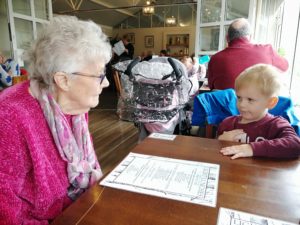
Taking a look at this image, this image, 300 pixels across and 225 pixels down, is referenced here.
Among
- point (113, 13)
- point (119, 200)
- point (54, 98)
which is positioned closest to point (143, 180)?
point (119, 200)

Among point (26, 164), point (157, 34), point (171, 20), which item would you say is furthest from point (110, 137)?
point (157, 34)

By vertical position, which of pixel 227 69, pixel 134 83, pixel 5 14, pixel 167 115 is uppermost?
pixel 5 14

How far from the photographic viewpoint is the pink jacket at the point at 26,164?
27.8 inches

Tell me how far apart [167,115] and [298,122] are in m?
1.09

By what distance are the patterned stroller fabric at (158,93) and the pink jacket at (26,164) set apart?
4.63 ft

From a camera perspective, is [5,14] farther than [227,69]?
Yes

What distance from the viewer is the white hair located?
32.5 inches

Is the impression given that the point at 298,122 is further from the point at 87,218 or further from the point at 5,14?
the point at 5,14

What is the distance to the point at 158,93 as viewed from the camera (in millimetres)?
2189

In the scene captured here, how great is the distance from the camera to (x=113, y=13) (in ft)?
34.7

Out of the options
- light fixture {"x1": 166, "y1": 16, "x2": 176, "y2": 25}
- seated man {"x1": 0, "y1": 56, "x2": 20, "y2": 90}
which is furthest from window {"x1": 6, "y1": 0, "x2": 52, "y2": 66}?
light fixture {"x1": 166, "y1": 16, "x2": 176, "y2": 25}

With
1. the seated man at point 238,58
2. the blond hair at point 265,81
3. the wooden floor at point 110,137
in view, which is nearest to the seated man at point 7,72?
the wooden floor at point 110,137

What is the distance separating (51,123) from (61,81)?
0.16 meters

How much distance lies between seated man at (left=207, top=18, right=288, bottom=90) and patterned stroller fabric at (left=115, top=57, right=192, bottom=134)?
33 centimetres
